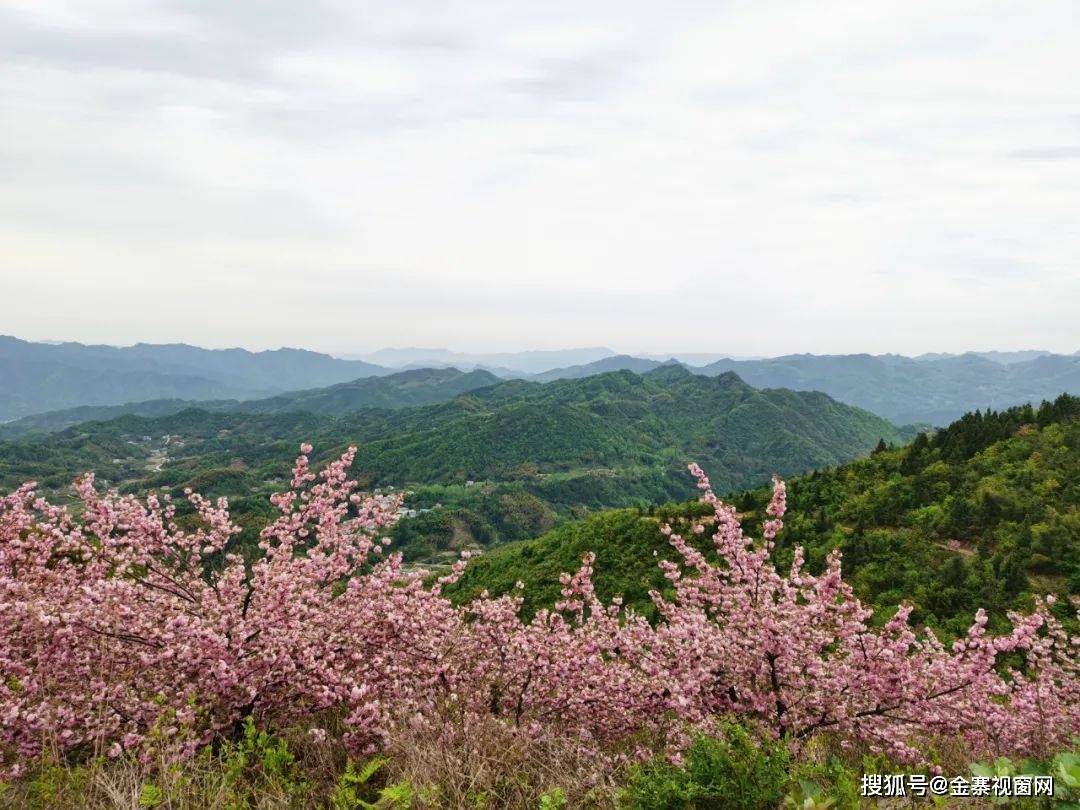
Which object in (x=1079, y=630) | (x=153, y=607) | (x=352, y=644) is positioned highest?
(x=153, y=607)

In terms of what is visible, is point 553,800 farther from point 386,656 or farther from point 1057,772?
point 1057,772

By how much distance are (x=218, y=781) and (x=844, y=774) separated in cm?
590

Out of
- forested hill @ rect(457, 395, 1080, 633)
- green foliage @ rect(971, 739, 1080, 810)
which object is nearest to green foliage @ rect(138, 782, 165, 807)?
green foliage @ rect(971, 739, 1080, 810)

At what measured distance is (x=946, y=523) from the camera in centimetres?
2795

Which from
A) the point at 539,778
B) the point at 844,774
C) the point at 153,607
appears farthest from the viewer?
the point at 153,607

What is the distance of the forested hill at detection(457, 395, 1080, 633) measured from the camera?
22.6 metres

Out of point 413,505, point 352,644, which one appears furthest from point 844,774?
point 413,505

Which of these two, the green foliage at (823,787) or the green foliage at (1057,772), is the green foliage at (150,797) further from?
the green foliage at (1057,772)

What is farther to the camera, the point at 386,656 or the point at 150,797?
the point at 386,656

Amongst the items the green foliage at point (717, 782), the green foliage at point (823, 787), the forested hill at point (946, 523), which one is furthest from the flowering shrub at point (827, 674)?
the forested hill at point (946, 523)

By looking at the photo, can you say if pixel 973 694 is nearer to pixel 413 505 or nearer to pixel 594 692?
pixel 594 692

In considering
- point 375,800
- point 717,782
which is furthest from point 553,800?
point 375,800

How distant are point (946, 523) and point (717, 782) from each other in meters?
29.6

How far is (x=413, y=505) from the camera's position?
545 feet
